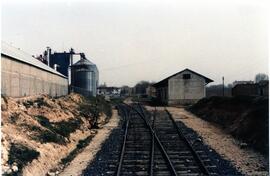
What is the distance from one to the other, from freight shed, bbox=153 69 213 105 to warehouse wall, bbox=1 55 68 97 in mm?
21492

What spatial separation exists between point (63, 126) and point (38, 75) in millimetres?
9104

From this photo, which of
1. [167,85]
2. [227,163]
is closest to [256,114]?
[227,163]

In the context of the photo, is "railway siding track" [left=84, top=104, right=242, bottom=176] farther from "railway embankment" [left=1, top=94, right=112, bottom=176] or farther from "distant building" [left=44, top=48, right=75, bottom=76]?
"distant building" [left=44, top=48, right=75, bottom=76]

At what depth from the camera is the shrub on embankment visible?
18.5 metres

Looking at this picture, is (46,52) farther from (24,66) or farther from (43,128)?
(43,128)

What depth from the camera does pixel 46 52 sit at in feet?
183

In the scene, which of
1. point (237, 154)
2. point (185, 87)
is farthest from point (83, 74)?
point (237, 154)

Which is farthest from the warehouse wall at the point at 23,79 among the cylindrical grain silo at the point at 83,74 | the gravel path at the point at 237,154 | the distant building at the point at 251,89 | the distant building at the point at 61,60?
the distant building at the point at 251,89

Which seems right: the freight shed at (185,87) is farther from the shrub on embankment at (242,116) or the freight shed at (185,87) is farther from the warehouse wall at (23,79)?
the warehouse wall at (23,79)

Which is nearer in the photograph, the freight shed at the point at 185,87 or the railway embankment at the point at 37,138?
the railway embankment at the point at 37,138

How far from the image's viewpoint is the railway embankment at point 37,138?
12712mm

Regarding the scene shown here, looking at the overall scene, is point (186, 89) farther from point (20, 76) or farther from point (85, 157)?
point (85, 157)

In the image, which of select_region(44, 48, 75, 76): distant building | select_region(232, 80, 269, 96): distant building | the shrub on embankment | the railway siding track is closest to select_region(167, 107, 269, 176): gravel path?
the shrub on embankment

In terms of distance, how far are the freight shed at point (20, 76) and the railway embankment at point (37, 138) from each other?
3.25 ft
